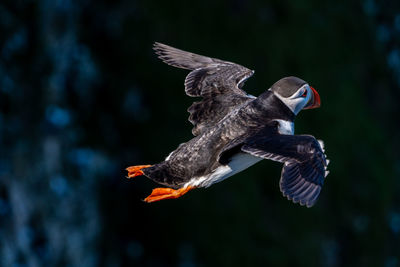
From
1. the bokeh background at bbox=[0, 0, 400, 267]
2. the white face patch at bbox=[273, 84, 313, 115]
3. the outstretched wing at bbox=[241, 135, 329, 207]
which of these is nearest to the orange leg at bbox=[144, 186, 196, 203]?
the outstretched wing at bbox=[241, 135, 329, 207]

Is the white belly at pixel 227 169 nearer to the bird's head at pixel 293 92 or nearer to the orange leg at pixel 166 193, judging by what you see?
the orange leg at pixel 166 193

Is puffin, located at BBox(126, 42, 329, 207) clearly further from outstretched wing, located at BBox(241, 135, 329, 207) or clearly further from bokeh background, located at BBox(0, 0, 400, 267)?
bokeh background, located at BBox(0, 0, 400, 267)

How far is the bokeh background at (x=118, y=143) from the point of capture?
16375mm

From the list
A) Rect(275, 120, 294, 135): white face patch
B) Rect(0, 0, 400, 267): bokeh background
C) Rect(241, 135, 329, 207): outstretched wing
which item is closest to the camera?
Rect(241, 135, 329, 207): outstretched wing

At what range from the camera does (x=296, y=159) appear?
7227mm

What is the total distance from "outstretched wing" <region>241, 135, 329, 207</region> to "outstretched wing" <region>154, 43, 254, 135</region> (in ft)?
4.79

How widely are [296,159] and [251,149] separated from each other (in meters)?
0.46

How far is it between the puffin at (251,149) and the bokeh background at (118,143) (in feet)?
26.9

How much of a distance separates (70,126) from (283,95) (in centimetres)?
934

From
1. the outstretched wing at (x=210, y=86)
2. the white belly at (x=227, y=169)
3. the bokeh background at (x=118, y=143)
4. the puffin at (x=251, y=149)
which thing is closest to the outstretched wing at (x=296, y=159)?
the puffin at (x=251, y=149)

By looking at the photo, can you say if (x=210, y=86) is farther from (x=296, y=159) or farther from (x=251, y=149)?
(x=296, y=159)

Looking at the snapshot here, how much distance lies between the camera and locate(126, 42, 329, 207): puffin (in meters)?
7.23

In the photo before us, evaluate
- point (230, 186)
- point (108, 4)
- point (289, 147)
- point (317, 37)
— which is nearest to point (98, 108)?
point (108, 4)

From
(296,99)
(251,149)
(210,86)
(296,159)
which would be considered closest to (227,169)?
(251,149)
